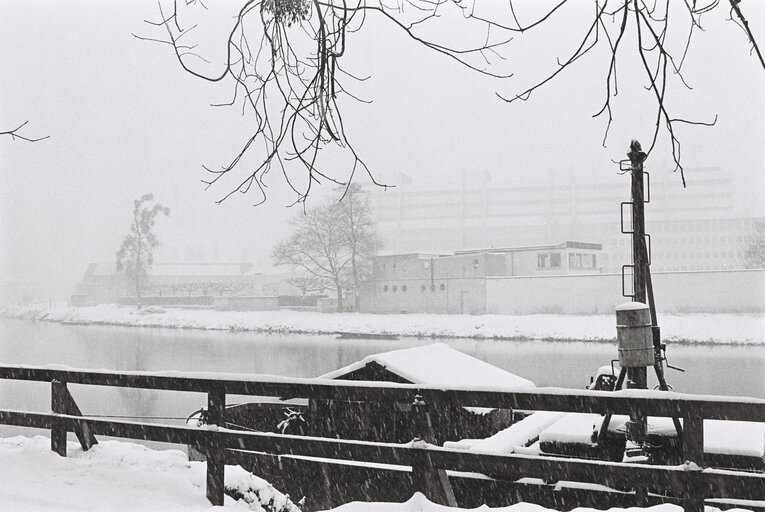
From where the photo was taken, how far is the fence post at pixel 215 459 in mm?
4367

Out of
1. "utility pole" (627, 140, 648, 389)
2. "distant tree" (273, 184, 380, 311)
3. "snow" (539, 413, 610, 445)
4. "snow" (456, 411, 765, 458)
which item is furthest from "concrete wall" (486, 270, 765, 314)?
"snow" (539, 413, 610, 445)

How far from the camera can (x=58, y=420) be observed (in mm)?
4828

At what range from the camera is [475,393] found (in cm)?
380

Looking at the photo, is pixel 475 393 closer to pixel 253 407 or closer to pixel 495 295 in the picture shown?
pixel 253 407

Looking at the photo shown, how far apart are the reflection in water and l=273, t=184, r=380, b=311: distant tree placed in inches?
457

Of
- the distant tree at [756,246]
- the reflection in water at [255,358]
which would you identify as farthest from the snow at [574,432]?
the distant tree at [756,246]

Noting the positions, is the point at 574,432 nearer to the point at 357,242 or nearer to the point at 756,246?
the point at 357,242

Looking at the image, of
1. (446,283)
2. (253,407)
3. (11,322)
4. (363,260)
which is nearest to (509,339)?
(446,283)

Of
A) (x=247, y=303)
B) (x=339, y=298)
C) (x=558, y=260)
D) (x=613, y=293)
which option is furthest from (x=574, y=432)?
(x=247, y=303)

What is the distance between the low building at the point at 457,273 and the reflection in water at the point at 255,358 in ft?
26.3

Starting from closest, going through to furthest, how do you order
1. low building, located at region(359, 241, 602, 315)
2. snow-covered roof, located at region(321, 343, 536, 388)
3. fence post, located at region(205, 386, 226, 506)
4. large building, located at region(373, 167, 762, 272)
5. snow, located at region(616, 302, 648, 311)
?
fence post, located at region(205, 386, 226, 506), snow, located at region(616, 302, 648, 311), snow-covered roof, located at region(321, 343, 536, 388), low building, located at region(359, 241, 602, 315), large building, located at region(373, 167, 762, 272)

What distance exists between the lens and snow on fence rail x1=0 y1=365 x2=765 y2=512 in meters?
3.44

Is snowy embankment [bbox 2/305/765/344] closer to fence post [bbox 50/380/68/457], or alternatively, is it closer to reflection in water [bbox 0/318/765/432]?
reflection in water [bbox 0/318/765/432]

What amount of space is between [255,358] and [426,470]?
1265 inches
